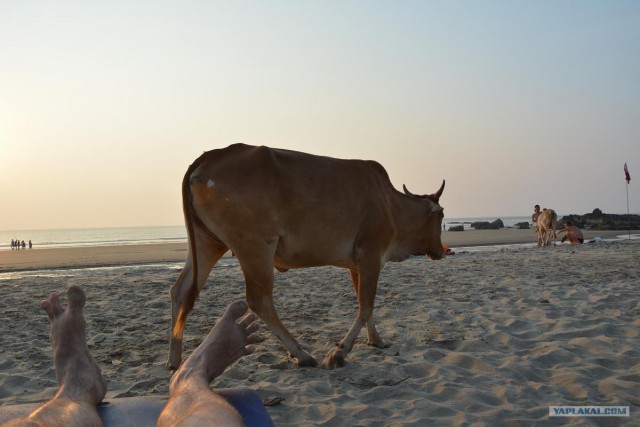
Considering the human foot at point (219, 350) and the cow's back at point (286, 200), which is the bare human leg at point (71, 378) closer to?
the human foot at point (219, 350)

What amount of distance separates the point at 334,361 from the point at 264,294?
0.85m

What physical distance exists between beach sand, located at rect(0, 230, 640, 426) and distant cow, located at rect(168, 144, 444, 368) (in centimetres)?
53

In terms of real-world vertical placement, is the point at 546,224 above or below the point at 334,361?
above

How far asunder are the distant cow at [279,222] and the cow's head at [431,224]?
0.71m

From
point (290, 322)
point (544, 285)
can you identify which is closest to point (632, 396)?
point (290, 322)

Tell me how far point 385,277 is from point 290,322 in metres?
4.10

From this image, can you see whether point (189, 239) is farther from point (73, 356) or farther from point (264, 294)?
point (73, 356)

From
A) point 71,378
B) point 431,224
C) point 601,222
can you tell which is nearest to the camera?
point 71,378

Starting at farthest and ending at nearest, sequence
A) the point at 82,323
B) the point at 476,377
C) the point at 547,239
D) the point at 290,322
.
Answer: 1. the point at 547,239
2. the point at 290,322
3. the point at 476,377
4. the point at 82,323

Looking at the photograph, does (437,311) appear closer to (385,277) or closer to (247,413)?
(385,277)

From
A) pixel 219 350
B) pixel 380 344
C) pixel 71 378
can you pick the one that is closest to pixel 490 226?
pixel 380 344

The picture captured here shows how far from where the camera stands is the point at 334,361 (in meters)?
4.70

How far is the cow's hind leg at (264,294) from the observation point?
4766 mm

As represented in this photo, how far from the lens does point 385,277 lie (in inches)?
408
